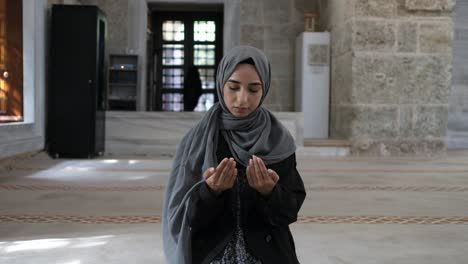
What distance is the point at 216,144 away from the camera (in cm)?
152

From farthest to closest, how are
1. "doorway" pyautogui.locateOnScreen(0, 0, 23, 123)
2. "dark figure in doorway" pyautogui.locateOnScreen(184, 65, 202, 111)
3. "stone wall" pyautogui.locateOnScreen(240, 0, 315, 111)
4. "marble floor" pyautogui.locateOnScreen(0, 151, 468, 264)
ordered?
"dark figure in doorway" pyautogui.locateOnScreen(184, 65, 202, 111) → "stone wall" pyautogui.locateOnScreen(240, 0, 315, 111) → "doorway" pyautogui.locateOnScreen(0, 0, 23, 123) → "marble floor" pyautogui.locateOnScreen(0, 151, 468, 264)

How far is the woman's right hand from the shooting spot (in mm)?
1348

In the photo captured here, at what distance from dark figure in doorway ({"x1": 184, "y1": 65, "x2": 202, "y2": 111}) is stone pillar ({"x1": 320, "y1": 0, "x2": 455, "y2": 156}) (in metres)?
3.94

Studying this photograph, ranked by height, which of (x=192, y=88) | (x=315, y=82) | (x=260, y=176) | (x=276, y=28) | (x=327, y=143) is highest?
(x=276, y=28)

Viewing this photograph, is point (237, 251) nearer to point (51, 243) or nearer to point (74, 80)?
point (51, 243)

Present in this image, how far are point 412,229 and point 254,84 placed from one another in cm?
237

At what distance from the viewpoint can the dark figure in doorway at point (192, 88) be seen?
36.9 ft

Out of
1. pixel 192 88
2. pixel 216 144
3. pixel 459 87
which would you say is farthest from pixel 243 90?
pixel 192 88

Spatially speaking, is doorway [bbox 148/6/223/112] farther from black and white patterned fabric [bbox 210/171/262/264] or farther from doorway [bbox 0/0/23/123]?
black and white patterned fabric [bbox 210/171/262/264]

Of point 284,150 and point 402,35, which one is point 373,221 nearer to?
point 284,150

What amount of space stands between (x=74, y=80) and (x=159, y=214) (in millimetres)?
4003

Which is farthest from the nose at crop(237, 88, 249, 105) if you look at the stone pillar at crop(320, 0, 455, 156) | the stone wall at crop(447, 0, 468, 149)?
the stone wall at crop(447, 0, 468, 149)

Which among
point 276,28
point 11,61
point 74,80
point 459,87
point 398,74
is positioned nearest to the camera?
point 11,61

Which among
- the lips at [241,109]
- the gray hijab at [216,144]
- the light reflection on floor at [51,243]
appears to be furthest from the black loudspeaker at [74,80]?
the lips at [241,109]
